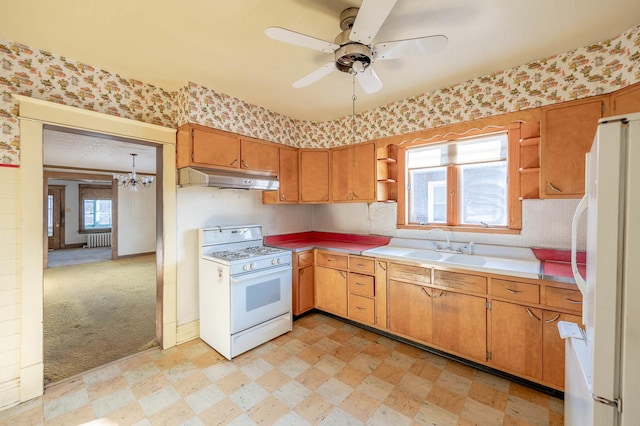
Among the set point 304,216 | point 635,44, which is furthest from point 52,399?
point 635,44

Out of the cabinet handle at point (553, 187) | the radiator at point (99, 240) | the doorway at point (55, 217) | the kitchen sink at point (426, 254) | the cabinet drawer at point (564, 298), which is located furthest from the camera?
the radiator at point (99, 240)

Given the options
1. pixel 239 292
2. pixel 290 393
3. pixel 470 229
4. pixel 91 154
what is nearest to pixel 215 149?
pixel 239 292

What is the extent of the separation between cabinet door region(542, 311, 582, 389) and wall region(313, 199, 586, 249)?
0.75 meters

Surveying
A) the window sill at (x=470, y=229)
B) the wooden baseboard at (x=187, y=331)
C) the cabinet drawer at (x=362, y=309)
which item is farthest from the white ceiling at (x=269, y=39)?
the wooden baseboard at (x=187, y=331)

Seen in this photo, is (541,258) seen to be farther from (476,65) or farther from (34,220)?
(34,220)

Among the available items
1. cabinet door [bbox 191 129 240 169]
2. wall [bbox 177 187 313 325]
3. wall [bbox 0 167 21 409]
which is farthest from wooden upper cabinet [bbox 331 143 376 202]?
wall [bbox 0 167 21 409]

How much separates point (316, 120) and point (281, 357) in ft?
9.65

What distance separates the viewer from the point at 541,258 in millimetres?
2379

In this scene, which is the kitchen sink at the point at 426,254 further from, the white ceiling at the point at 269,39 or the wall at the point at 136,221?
the wall at the point at 136,221

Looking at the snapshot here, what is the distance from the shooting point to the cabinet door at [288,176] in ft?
11.4

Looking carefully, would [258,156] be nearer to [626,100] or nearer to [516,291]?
[516,291]

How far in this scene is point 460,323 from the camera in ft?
7.68

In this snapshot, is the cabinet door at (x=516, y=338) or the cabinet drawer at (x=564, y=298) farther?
the cabinet door at (x=516, y=338)

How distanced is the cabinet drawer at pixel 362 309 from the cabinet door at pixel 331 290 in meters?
0.10
